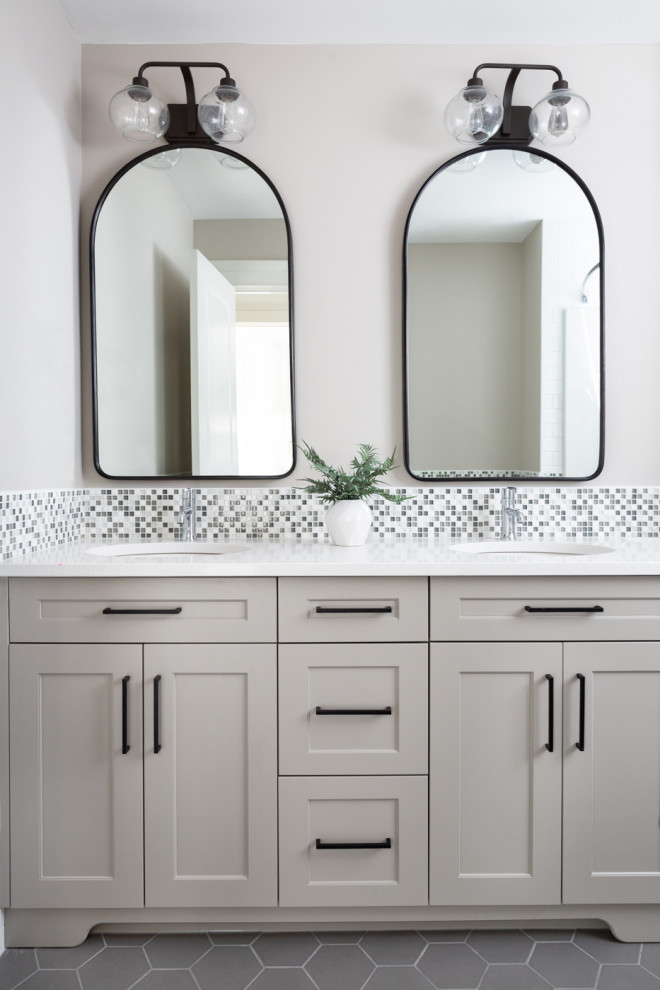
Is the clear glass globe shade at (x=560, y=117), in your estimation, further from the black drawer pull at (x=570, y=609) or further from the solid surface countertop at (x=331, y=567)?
the black drawer pull at (x=570, y=609)

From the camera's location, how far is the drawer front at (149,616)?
63.0 inches

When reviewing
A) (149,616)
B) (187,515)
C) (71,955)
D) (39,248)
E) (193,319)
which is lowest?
(71,955)

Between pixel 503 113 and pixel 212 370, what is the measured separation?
122cm

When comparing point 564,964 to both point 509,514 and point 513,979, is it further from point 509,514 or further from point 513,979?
point 509,514

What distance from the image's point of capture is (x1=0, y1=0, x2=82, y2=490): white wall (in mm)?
1711

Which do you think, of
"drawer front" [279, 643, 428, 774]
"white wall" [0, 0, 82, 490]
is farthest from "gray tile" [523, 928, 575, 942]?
"white wall" [0, 0, 82, 490]

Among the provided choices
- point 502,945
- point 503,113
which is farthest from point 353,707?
point 503,113

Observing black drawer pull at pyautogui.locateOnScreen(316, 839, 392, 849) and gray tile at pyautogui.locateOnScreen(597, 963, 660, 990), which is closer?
gray tile at pyautogui.locateOnScreen(597, 963, 660, 990)

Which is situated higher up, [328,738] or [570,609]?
[570,609]

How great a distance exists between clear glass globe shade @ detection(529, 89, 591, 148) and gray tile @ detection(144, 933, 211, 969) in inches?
96.1

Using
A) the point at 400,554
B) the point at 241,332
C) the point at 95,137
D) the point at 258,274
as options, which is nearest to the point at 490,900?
the point at 400,554

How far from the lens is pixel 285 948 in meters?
1.61

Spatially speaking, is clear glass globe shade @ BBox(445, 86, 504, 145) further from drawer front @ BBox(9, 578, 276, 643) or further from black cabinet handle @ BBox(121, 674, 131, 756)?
black cabinet handle @ BBox(121, 674, 131, 756)

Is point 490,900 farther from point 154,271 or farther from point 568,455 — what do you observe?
point 154,271
